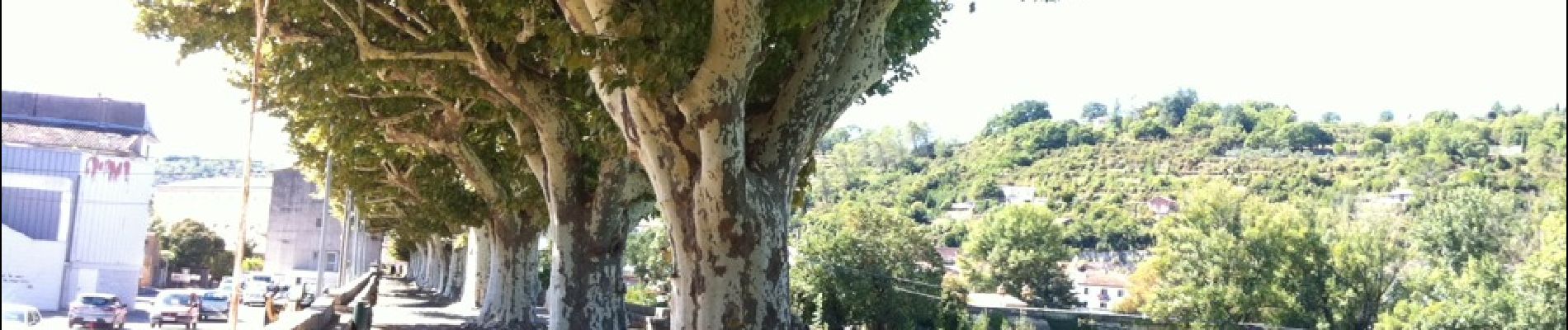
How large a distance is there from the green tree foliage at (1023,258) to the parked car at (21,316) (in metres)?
86.9

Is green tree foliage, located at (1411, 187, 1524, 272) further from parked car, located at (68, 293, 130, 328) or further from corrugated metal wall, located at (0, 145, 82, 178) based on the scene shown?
corrugated metal wall, located at (0, 145, 82, 178)

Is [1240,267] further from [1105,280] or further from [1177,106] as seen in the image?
[1177,106]

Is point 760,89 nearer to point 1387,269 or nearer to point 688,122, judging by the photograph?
point 688,122

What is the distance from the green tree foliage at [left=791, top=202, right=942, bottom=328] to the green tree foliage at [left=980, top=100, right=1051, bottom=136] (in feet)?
408

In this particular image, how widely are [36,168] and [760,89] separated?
17.8 feet

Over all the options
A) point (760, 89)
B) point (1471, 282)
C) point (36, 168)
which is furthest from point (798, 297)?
point (36, 168)

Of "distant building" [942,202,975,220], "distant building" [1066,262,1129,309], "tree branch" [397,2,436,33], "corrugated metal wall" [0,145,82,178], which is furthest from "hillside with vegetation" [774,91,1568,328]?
"corrugated metal wall" [0,145,82,178]

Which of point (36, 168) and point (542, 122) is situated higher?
point (542, 122)

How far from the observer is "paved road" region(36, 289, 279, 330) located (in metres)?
10.4

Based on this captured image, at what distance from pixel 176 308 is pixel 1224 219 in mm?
57811

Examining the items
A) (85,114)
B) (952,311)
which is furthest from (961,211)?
(85,114)

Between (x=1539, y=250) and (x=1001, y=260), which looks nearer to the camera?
(x=1539, y=250)

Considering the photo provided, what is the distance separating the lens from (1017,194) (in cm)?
16162

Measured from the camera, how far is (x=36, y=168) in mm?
6602
